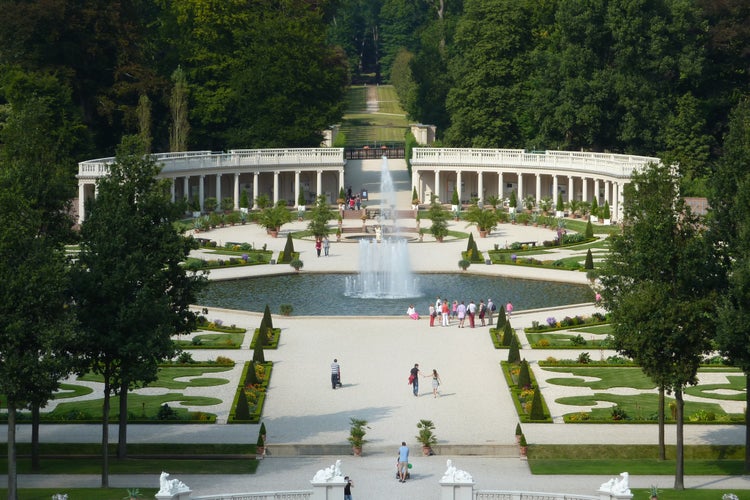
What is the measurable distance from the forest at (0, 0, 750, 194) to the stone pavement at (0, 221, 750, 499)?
4019 centimetres

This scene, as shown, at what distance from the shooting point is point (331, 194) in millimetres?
122312

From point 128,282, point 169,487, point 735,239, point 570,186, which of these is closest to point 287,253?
point 570,186

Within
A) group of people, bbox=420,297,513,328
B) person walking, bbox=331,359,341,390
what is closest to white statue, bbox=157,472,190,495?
person walking, bbox=331,359,341,390

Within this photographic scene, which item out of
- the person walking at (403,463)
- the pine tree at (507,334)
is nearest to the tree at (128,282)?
the person walking at (403,463)

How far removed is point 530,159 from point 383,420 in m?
64.6

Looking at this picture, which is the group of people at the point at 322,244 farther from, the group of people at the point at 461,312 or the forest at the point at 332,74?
the forest at the point at 332,74

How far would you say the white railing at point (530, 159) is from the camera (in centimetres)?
10794

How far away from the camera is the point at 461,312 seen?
71.6m

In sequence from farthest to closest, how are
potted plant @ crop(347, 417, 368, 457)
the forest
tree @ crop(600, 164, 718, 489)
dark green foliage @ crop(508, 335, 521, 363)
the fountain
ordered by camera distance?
1. the forest
2. the fountain
3. dark green foliage @ crop(508, 335, 521, 363)
4. potted plant @ crop(347, 417, 368, 457)
5. tree @ crop(600, 164, 718, 489)

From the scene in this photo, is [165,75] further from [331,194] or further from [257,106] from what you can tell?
[331,194]

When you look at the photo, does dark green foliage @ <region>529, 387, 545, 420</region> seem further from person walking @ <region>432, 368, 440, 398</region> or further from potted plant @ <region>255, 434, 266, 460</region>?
potted plant @ <region>255, 434, 266, 460</region>

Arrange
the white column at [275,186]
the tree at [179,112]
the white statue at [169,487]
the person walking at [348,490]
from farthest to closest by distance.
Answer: the white column at [275,186] < the tree at [179,112] < the person walking at [348,490] < the white statue at [169,487]

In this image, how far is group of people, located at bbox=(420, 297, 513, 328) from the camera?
71250 mm

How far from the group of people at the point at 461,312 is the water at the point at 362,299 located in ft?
5.75
